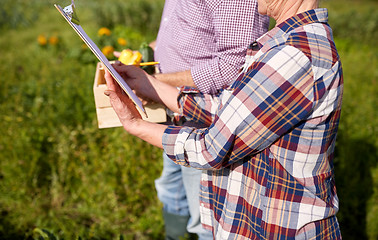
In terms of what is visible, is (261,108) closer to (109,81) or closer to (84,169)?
(109,81)

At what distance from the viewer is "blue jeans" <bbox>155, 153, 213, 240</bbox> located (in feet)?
5.73

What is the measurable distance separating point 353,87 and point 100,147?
2.85 meters

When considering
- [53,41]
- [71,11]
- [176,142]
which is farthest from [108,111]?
[53,41]

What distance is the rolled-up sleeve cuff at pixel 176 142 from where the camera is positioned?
118cm

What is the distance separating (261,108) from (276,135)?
0.35 ft

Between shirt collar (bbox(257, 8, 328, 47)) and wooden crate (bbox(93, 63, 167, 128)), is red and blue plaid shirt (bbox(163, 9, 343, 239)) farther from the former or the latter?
wooden crate (bbox(93, 63, 167, 128))

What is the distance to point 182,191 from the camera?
6.58ft

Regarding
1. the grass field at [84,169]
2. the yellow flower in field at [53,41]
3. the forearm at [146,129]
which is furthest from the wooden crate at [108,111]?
the yellow flower in field at [53,41]

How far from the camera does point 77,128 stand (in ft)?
9.23

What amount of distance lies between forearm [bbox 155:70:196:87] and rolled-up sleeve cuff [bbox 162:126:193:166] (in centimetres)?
36

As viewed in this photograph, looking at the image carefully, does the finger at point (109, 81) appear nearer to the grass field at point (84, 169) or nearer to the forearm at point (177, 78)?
the forearm at point (177, 78)

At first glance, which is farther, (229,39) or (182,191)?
(182,191)

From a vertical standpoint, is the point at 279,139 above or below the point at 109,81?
below

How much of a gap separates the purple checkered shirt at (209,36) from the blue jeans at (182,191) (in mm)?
501
